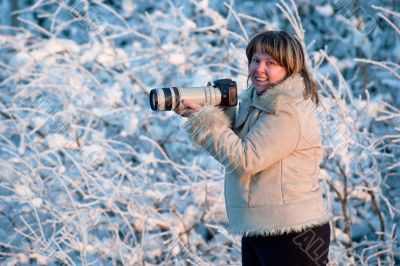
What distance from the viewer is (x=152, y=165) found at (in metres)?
4.81

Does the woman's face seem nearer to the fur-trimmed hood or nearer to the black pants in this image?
the fur-trimmed hood

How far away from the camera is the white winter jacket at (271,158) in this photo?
6.87 feet

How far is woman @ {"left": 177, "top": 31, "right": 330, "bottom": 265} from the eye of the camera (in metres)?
2.10

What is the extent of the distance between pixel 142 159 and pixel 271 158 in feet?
8.39

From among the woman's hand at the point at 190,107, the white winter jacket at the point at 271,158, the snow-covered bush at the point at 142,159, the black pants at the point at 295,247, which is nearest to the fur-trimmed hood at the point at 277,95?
the white winter jacket at the point at 271,158

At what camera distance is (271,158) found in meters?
2.09

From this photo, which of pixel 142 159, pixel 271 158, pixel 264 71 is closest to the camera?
pixel 271 158

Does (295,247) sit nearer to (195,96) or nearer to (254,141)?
(254,141)

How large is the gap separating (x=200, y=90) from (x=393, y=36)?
465 cm

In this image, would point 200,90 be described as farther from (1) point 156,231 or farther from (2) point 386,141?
(2) point 386,141

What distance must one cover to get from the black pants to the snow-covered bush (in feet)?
4.62

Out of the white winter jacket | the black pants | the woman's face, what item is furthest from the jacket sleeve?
the black pants

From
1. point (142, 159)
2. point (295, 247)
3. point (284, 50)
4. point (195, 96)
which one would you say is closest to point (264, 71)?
point (284, 50)

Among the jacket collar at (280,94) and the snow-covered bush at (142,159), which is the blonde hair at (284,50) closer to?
the jacket collar at (280,94)
